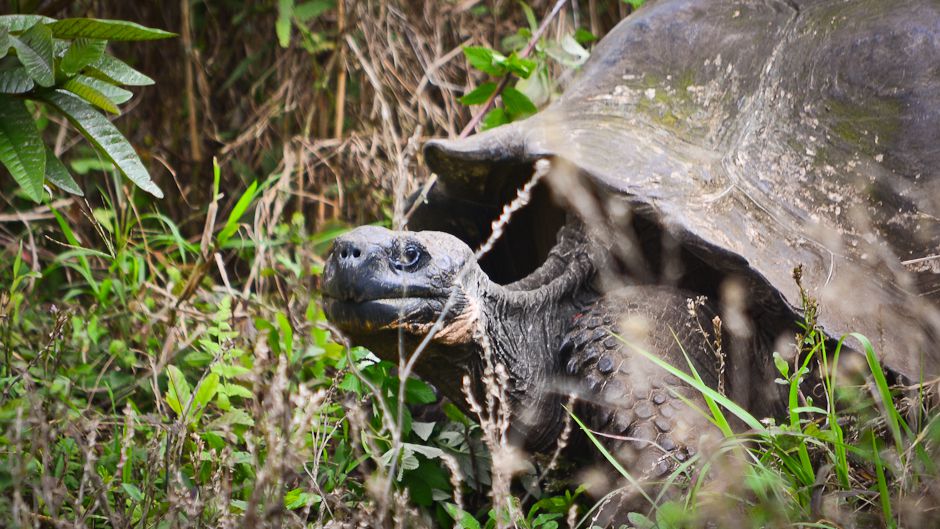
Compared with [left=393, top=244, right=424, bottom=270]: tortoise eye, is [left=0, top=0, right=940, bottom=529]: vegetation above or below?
below

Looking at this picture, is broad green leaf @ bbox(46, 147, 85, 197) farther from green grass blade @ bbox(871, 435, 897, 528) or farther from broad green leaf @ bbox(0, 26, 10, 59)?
green grass blade @ bbox(871, 435, 897, 528)

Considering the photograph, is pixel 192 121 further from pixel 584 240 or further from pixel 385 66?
pixel 584 240

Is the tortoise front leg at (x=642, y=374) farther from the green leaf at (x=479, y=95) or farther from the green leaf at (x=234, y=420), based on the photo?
the green leaf at (x=479, y=95)

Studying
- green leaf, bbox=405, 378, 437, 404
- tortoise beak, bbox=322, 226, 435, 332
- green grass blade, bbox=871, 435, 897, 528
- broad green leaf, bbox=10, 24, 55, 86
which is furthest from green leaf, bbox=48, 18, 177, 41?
green grass blade, bbox=871, 435, 897, 528

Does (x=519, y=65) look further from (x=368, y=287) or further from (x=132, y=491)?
(x=132, y=491)

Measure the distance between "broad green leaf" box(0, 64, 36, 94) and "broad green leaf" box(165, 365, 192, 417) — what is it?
2.73 feet

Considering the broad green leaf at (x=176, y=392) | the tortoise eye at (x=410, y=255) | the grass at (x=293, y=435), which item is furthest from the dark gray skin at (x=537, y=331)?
the broad green leaf at (x=176, y=392)

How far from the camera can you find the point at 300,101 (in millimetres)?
4332

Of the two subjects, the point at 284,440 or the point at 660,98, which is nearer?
the point at 284,440

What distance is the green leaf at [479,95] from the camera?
3.52m

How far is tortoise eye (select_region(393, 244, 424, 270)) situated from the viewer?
2176 mm

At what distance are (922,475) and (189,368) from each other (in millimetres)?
2146

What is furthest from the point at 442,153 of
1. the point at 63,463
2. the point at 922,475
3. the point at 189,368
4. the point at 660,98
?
the point at 922,475

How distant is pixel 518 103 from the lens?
3.40 meters
